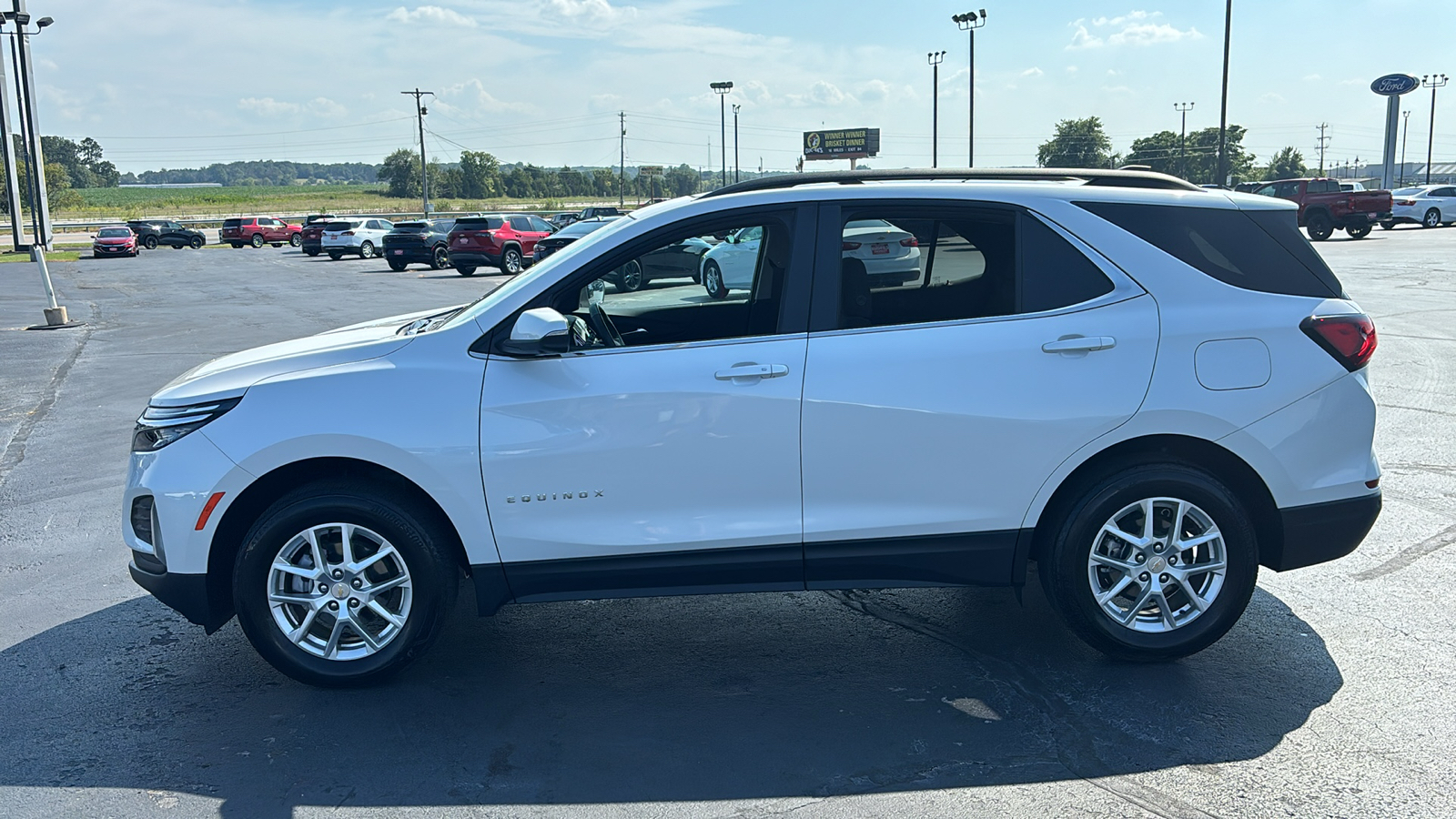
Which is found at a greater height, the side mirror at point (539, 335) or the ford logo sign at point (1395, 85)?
the ford logo sign at point (1395, 85)

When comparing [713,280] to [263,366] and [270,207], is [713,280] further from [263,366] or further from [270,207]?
[270,207]

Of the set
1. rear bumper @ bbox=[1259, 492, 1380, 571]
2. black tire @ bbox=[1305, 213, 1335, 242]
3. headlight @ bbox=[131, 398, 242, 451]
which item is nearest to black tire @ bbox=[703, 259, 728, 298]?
headlight @ bbox=[131, 398, 242, 451]

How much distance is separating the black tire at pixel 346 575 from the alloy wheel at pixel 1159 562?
2.50 m

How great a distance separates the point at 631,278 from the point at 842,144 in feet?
339

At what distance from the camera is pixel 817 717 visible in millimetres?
3883

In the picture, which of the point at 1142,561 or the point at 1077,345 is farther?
the point at 1142,561

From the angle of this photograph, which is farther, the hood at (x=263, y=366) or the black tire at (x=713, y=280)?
the black tire at (x=713, y=280)

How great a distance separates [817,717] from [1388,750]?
1854 mm

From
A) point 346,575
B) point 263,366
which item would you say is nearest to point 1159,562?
point 346,575

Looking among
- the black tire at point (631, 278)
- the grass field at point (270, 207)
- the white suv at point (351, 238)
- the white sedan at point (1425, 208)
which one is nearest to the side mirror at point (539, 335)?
the black tire at point (631, 278)

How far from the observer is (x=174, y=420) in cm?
412

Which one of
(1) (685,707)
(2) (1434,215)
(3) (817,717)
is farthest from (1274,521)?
(2) (1434,215)

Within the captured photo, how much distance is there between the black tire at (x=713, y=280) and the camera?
172 inches

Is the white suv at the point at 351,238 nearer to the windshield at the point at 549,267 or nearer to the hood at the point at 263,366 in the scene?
the hood at the point at 263,366
